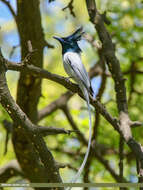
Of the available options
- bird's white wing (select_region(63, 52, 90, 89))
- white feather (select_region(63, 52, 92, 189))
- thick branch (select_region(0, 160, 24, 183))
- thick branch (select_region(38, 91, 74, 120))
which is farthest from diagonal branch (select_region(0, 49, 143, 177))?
thick branch (select_region(0, 160, 24, 183))

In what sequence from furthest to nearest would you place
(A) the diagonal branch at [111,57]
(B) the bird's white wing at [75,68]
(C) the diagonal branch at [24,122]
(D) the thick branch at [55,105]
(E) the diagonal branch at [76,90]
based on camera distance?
(D) the thick branch at [55,105], (A) the diagonal branch at [111,57], (B) the bird's white wing at [75,68], (E) the diagonal branch at [76,90], (C) the diagonal branch at [24,122]

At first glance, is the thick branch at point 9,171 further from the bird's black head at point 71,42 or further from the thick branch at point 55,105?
the bird's black head at point 71,42

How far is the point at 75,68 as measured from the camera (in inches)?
190

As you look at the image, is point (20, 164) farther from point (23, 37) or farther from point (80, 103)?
point (80, 103)

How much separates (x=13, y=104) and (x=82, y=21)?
515 cm

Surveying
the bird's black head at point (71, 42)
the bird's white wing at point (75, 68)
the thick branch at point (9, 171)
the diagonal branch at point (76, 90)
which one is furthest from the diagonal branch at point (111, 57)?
the thick branch at point (9, 171)

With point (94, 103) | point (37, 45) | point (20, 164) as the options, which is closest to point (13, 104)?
point (94, 103)

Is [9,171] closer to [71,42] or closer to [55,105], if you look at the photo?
[55,105]

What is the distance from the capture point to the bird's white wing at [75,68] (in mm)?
4625

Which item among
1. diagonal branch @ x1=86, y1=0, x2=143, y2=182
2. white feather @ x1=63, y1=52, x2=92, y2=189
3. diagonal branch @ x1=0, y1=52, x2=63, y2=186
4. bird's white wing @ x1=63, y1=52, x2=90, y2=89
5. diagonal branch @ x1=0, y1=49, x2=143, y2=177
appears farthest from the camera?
diagonal branch @ x1=86, y1=0, x2=143, y2=182

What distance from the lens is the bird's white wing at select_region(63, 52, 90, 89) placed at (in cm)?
462

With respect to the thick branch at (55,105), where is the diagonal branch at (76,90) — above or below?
above

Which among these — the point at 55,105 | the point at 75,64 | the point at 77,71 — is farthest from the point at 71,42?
the point at 55,105

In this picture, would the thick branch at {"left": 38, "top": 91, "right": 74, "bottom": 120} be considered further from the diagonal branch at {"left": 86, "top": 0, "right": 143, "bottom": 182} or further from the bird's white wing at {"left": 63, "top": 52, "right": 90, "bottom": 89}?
the diagonal branch at {"left": 86, "top": 0, "right": 143, "bottom": 182}
